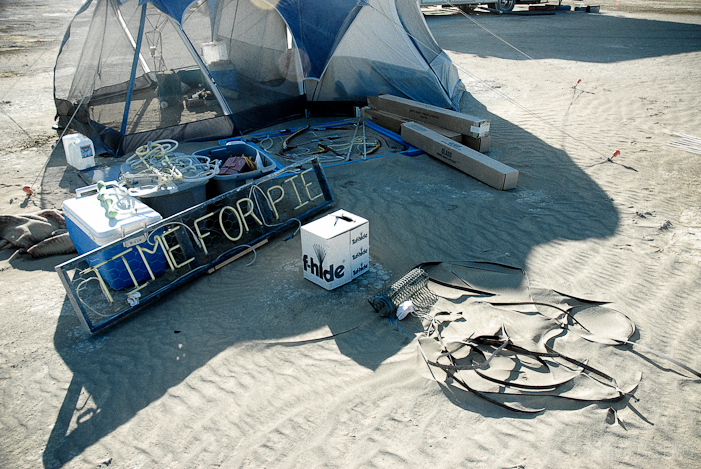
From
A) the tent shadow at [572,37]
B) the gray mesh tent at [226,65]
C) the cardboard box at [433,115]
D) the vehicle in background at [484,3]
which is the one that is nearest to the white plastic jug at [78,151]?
the gray mesh tent at [226,65]

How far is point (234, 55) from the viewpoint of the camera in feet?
32.0

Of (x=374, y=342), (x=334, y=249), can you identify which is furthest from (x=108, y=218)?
(x=374, y=342)

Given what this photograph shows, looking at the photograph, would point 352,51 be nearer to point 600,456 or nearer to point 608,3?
point 600,456

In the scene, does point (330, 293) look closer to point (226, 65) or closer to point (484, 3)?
point (226, 65)

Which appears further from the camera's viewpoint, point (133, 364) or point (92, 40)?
point (92, 40)

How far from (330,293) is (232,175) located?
6.91ft

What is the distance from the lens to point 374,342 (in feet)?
13.4

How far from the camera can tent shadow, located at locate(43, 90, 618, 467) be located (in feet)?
12.2

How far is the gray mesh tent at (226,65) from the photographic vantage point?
8.62 meters

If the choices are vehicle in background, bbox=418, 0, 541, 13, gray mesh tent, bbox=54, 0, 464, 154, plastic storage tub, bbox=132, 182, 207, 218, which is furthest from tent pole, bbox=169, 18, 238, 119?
vehicle in background, bbox=418, 0, 541, 13

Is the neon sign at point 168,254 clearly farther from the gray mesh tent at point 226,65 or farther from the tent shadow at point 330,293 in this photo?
the gray mesh tent at point 226,65

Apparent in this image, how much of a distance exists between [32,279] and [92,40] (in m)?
6.05

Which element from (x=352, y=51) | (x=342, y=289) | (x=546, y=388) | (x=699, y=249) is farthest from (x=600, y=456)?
(x=352, y=51)

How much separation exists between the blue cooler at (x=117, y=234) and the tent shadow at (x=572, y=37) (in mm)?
14075
